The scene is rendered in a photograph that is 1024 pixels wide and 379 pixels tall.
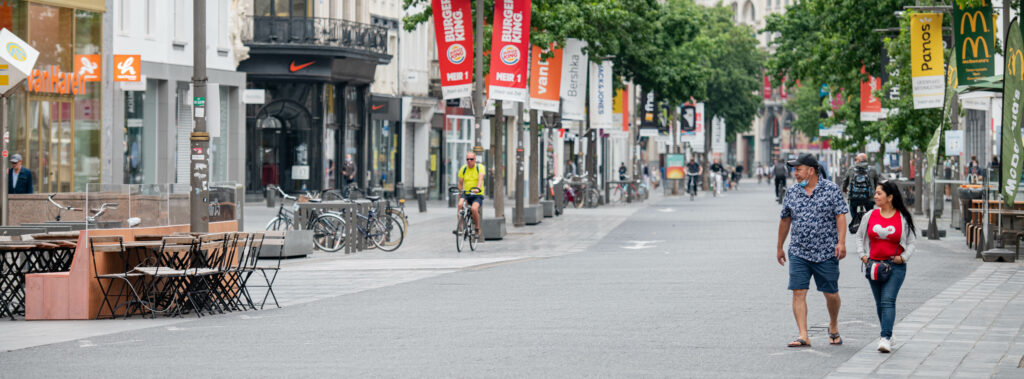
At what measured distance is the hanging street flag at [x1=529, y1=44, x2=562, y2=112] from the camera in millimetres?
37312

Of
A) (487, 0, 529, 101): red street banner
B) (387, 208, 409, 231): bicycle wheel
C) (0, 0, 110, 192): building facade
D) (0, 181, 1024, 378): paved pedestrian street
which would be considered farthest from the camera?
(0, 0, 110, 192): building facade

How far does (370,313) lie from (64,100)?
19532 millimetres

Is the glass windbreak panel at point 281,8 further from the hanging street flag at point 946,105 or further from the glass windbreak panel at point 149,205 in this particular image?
the glass windbreak panel at point 149,205

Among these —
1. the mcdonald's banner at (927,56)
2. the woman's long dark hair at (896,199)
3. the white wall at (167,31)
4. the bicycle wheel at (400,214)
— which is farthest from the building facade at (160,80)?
the woman's long dark hair at (896,199)

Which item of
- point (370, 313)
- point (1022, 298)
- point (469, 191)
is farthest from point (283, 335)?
point (469, 191)

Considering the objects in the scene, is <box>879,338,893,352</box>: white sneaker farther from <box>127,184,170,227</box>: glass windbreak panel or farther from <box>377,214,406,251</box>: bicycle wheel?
<box>377,214,406,251</box>: bicycle wheel

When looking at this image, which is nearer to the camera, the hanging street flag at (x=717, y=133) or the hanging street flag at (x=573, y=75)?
the hanging street flag at (x=573, y=75)

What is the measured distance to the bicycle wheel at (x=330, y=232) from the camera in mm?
28188

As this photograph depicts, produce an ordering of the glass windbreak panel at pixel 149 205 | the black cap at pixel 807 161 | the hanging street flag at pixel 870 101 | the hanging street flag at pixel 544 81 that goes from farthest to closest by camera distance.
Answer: the hanging street flag at pixel 870 101
the hanging street flag at pixel 544 81
the glass windbreak panel at pixel 149 205
the black cap at pixel 807 161

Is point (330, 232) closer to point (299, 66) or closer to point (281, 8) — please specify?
point (299, 66)

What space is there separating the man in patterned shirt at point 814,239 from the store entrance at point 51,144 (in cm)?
2242

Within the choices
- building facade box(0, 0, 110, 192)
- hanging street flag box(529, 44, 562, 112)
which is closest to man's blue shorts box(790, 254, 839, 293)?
building facade box(0, 0, 110, 192)

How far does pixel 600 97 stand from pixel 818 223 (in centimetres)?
3512

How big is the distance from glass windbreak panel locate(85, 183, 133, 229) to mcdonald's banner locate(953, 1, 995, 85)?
1302cm
